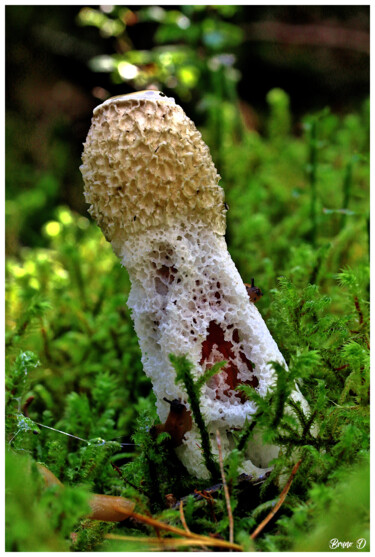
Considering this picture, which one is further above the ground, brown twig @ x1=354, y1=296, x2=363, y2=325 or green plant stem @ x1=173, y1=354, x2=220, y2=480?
brown twig @ x1=354, y1=296, x2=363, y2=325

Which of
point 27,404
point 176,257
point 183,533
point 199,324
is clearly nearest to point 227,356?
point 199,324

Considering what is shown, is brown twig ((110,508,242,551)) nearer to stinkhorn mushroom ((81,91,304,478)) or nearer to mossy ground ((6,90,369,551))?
mossy ground ((6,90,369,551))

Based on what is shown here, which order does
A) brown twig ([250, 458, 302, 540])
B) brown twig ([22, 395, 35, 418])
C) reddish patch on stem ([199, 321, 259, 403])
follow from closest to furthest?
brown twig ([250, 458, 302, 540]) < reddish patch on stem ([199, 321, 259, 403]) < brown twig ([22, 395, 35, 418])

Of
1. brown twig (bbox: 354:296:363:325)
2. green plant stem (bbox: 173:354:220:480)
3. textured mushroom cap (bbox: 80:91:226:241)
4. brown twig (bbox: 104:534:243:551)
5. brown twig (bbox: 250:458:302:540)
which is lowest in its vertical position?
brown twig (bbox: 104:534:243:551)

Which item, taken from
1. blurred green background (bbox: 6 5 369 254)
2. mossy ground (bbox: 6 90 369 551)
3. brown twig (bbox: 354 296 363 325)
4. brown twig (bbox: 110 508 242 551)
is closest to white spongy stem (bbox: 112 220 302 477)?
mossy ground (bbox: 6 90 369 551)

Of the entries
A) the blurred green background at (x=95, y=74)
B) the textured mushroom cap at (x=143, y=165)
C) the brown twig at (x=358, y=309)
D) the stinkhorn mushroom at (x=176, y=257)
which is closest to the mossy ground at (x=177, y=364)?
the brown twig at (x=358, y=309)

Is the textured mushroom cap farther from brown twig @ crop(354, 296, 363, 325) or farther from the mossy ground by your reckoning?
brown twig @ crop(354, 296, 363, 325)

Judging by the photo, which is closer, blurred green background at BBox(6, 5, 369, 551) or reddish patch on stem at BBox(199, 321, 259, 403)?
blurred green background at BBox(6, 5, 369, 551)

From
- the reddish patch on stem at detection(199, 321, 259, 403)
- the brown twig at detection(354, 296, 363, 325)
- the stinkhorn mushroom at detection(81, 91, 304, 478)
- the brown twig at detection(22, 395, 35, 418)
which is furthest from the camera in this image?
the brown twig at detection(22, 395, 35, 418)
